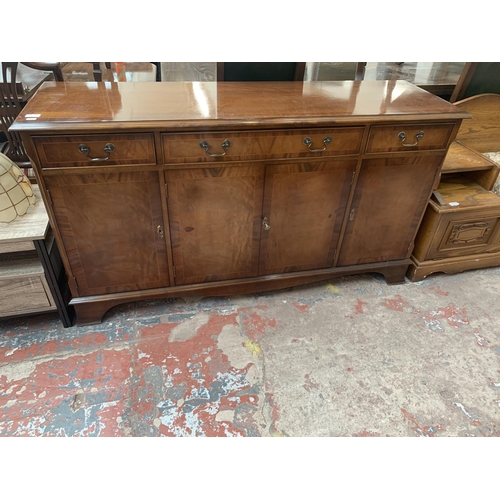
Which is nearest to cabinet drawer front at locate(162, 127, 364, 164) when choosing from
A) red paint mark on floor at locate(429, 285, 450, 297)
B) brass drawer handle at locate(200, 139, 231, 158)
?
brass drawer handle at locate(200, 139, 231, 158)

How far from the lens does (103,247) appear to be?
1.61 meters

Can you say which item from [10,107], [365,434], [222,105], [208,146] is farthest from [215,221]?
[10,107]

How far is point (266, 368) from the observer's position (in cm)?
167

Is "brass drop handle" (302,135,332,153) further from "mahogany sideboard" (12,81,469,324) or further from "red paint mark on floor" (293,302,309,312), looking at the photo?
"red paint mark on floor" (293,302,309,312)

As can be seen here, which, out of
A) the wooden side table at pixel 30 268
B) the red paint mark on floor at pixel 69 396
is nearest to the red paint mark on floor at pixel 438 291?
the red paint mark on floor at pixel 69 396

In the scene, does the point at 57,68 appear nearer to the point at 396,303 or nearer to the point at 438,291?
the point at 396,303

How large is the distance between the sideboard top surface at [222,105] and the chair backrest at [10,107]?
280 millimetres

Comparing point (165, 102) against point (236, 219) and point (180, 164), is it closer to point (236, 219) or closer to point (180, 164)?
point (180, 164)

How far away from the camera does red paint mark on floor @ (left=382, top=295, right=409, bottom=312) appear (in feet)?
6.57

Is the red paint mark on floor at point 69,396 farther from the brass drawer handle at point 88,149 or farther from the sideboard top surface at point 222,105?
the sideboard top surface at point 222,105

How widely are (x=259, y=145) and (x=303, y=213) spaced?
0.41 meters

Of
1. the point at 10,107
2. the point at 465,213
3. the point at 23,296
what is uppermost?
the point at 10,107

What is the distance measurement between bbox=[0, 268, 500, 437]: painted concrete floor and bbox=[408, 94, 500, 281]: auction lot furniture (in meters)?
0.22

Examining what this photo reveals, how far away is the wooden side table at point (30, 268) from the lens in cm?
151
